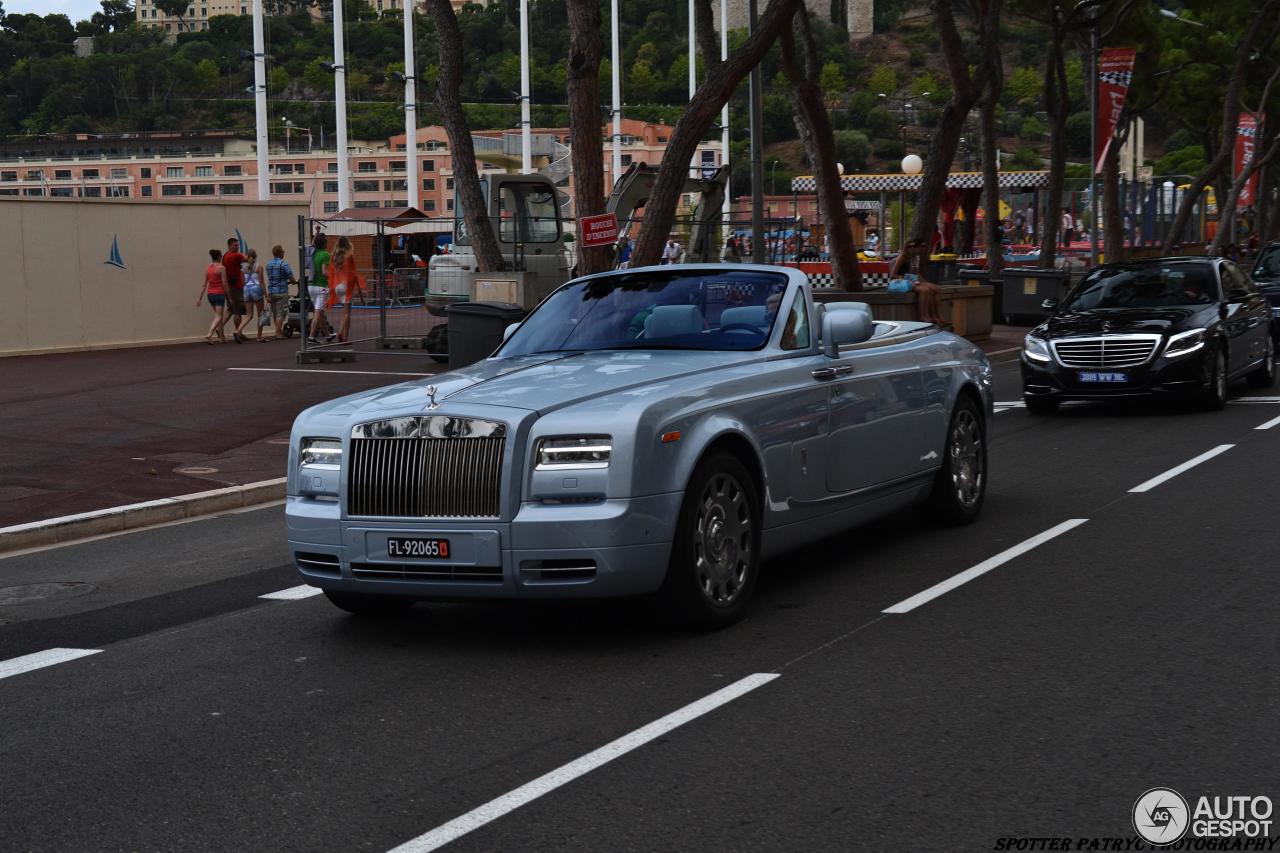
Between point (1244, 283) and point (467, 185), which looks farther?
point (467, 185)

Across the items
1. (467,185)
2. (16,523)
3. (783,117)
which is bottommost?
(16,523)

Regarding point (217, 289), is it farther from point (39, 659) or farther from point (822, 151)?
point (39, 659)

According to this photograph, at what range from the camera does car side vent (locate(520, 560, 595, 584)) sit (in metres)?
6.87

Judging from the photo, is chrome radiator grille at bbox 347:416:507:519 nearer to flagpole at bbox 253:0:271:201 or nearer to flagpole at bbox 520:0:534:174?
flagpole at bbox 253:0:271:201

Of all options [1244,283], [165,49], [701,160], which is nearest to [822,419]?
[1244,283]

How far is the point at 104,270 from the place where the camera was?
96.0 feet

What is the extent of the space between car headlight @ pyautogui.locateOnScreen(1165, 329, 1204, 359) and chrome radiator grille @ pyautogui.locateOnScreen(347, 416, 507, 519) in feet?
37.8

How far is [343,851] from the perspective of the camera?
4719 mm

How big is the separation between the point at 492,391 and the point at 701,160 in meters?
145

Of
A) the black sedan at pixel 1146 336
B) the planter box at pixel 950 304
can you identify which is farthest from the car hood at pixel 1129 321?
the planter box at pixel 950 304

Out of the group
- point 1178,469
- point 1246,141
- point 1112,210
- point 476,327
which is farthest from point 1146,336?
point 1246,141

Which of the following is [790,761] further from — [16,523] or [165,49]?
[165,49]

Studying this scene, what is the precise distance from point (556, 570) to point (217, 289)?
2472 centimetres

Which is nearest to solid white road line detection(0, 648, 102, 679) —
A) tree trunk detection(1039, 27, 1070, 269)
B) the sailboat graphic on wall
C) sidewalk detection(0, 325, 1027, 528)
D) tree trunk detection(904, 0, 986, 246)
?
sidewalk detection(0, 325, 1027, 528)
